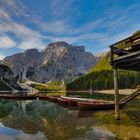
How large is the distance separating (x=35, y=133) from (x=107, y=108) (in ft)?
63.9

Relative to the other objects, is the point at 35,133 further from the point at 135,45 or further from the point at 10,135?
the point at 135,45

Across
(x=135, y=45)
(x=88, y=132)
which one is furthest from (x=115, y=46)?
(x=88, y=132)

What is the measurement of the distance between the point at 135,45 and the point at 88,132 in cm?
832

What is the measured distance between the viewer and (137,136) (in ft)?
60.4

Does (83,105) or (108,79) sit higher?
(108,79)

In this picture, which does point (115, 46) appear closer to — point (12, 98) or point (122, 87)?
point (12, 98)

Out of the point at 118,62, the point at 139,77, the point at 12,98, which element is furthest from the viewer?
the point at 139,77

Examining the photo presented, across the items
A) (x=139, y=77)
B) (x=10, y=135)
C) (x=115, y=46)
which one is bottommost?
(x=10, y=135)

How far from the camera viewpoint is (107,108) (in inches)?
1532

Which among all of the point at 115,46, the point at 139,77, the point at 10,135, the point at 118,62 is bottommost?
the point at 10,135

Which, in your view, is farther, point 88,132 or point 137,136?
point 88,132

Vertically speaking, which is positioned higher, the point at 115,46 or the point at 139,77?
Result: the point at 139,77

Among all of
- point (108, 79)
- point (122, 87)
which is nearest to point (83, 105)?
point (122, 87)

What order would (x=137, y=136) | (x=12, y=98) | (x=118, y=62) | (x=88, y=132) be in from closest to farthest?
1. (x=137, y=136)
2. (x=88, y=132)
3. (x=118, y=62)
4. (x=12, y=98)
